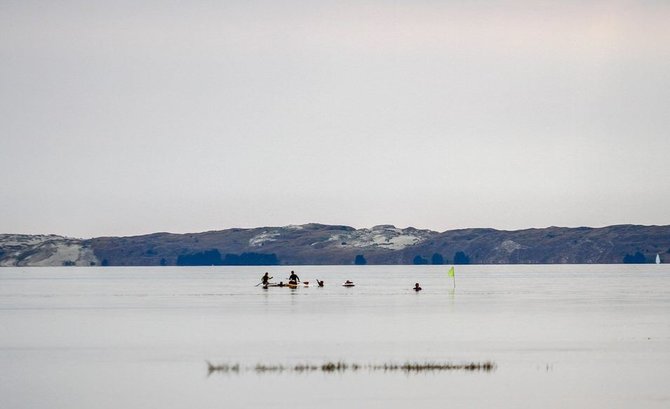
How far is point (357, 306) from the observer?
112m

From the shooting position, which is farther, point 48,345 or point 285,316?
point 285,316

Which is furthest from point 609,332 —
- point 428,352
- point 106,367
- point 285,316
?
point 106,367

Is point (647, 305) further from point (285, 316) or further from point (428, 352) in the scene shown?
point (428, 352)

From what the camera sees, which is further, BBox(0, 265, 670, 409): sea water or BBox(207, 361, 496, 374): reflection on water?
BBox(207, 361, 496, 374): reflection on water

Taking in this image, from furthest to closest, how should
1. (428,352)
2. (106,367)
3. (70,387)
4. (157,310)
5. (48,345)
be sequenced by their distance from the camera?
(157,310)
(48,345)
(428,352)
(106,367)
(70,387)

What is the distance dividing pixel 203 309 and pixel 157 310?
4.22 meters

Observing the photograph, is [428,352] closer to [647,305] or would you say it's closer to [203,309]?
[203,309]

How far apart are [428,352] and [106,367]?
1681cm

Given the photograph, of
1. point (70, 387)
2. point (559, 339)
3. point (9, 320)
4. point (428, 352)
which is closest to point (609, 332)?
point (559, 339)

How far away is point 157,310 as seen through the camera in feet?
352

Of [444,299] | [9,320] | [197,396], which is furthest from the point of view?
[444,299]

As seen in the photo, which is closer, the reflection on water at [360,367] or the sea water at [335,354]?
the sea water at [335,354]

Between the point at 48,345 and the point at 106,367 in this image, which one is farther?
the point at 48,345

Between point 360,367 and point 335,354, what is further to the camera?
point 335,354
